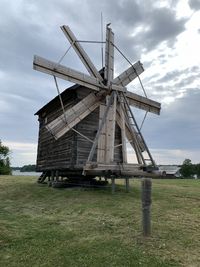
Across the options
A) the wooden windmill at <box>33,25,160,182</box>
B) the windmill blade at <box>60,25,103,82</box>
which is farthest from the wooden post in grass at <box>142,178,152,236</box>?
the windmill blade at <box>60,25,103,82</box>

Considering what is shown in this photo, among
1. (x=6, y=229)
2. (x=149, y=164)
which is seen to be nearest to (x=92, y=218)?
(x=6, y=229)

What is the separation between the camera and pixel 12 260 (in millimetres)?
5500

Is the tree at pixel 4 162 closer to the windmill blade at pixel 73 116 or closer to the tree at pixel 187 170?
the windmill blade at pixel 73 116

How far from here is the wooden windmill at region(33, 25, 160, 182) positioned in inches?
519

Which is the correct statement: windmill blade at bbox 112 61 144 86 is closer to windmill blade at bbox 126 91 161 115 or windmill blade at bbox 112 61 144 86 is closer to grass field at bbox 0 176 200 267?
windmill blade at bbox 126 91 161 115

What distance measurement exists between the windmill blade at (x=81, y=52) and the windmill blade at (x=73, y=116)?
117cm

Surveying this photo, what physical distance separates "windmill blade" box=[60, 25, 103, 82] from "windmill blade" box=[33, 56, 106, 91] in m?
0.74

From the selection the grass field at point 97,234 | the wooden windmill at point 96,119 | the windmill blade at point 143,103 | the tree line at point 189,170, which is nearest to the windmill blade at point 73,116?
the wooden windmill at point 96,119

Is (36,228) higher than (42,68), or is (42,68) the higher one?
(42,68)

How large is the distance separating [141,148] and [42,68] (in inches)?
239

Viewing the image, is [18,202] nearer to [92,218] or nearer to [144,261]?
[92,218]

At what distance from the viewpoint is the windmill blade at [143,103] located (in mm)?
16016

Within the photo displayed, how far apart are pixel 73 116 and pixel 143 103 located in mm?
4361

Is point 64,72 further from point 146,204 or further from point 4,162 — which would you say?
point 4,162
